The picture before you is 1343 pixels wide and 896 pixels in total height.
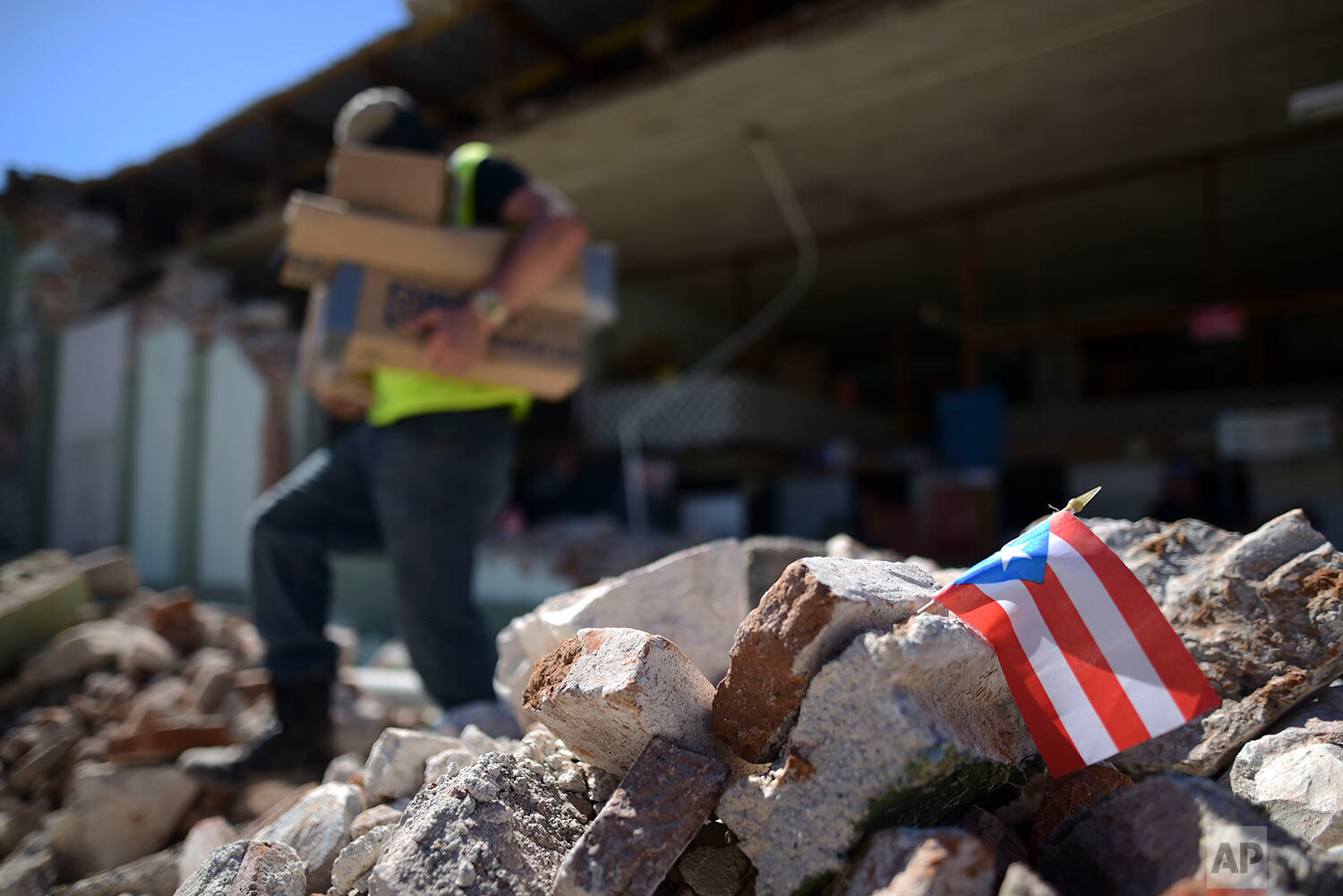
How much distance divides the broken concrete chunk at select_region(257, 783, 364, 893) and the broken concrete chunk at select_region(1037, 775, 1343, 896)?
3.75 ft

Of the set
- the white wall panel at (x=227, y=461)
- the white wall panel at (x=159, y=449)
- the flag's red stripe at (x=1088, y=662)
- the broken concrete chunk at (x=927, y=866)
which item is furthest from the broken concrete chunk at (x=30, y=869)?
the white wall panel at (x=159, y=449)

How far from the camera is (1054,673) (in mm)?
1271

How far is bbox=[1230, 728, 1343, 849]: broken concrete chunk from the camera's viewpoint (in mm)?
1173

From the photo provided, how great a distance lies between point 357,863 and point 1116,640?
1223 mm

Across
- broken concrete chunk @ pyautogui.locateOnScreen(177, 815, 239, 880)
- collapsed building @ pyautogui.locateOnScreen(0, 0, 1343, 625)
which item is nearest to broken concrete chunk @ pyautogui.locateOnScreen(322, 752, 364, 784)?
broken concrete chunk @ pyautogui.locateOnScreen(177, 815, 239, 880)

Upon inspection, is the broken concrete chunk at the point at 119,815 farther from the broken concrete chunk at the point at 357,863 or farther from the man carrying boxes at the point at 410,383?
the broken concrete chunk at the point at 357,863

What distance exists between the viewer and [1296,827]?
1186 mm

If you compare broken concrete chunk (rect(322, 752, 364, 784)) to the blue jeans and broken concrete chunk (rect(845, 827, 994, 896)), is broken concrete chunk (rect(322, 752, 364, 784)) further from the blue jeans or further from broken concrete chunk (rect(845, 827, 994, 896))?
broken concrete chunk (rect(845, 827, 994, 896))

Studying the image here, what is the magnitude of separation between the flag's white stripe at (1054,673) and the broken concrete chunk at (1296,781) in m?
0.26

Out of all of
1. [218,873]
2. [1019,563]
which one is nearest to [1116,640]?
[1019,563]

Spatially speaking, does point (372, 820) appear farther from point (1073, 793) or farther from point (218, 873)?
point (1073, 793)

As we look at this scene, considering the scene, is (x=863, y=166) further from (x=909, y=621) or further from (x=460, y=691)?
(x=909, y=621)

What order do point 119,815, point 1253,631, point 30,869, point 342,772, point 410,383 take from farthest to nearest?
point 410,383 < point 119,815 < point 30,869 < point 342,772 < point 1253,631

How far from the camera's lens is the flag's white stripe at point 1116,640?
118cm
